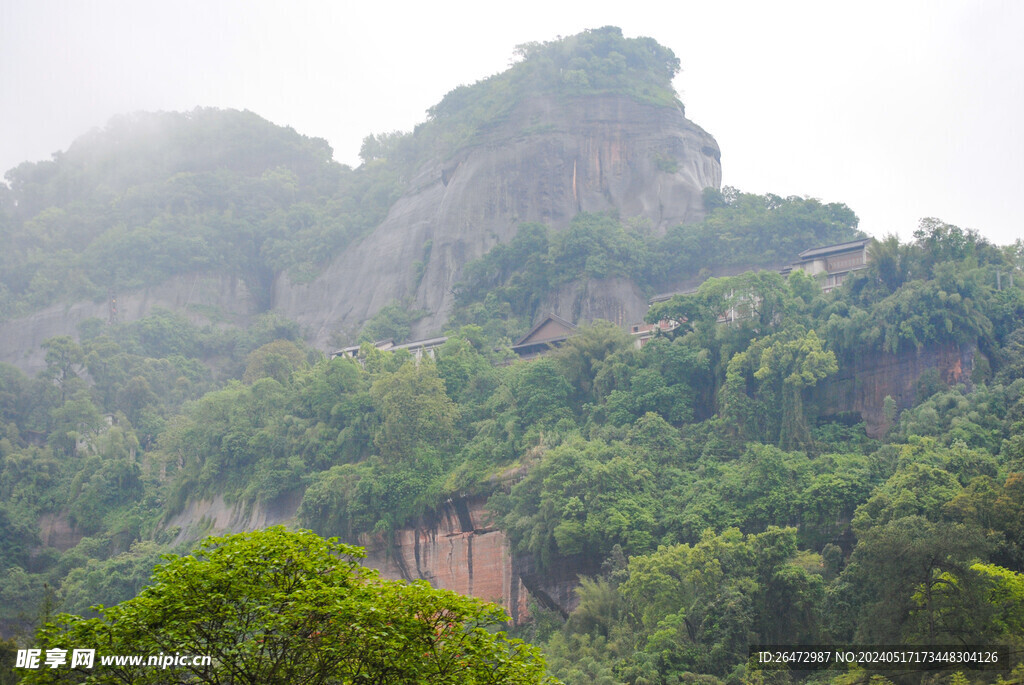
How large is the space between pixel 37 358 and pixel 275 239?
1533cm

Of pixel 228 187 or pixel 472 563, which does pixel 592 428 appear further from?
pixel 228 187

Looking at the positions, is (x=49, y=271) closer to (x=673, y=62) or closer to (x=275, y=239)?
(x=275, y=239)

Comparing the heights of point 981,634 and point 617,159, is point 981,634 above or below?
below

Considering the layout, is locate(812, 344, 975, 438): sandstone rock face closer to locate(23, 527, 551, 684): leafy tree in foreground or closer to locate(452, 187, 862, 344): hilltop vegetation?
locate(452, 187, 862, 344): hilltop vegetation

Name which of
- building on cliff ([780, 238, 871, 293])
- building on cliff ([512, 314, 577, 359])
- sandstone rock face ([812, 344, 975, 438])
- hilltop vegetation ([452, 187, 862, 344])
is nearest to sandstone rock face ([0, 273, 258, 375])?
hilltop vegetation ([452, 187, 862, 344])

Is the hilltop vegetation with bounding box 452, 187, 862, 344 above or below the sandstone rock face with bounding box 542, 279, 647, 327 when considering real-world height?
above

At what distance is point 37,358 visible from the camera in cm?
6500

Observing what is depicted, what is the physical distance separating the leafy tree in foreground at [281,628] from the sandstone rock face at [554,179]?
40669mm

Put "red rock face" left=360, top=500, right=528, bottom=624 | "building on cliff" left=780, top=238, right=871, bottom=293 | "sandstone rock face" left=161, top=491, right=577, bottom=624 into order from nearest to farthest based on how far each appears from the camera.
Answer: "sandstone rock face" left=161, top=491, right=577, bottom=624 < "red rock face" left=360, top=500, right=528, bottom=624 < "building on cliff" left=780, top=238, right=871, bottom=293

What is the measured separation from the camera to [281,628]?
47.6 feet

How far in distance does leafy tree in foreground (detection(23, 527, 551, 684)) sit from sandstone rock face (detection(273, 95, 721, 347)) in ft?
133

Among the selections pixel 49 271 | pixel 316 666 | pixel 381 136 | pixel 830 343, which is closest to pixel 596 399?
pixel 830 343

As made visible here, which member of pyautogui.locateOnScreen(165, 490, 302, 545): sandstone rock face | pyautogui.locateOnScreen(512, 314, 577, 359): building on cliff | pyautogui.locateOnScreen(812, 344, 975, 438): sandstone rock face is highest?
pyautogui.locateOnScreen(512, 314, 577, 359): building on cliff

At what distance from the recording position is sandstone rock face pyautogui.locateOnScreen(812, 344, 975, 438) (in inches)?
A: 1356
